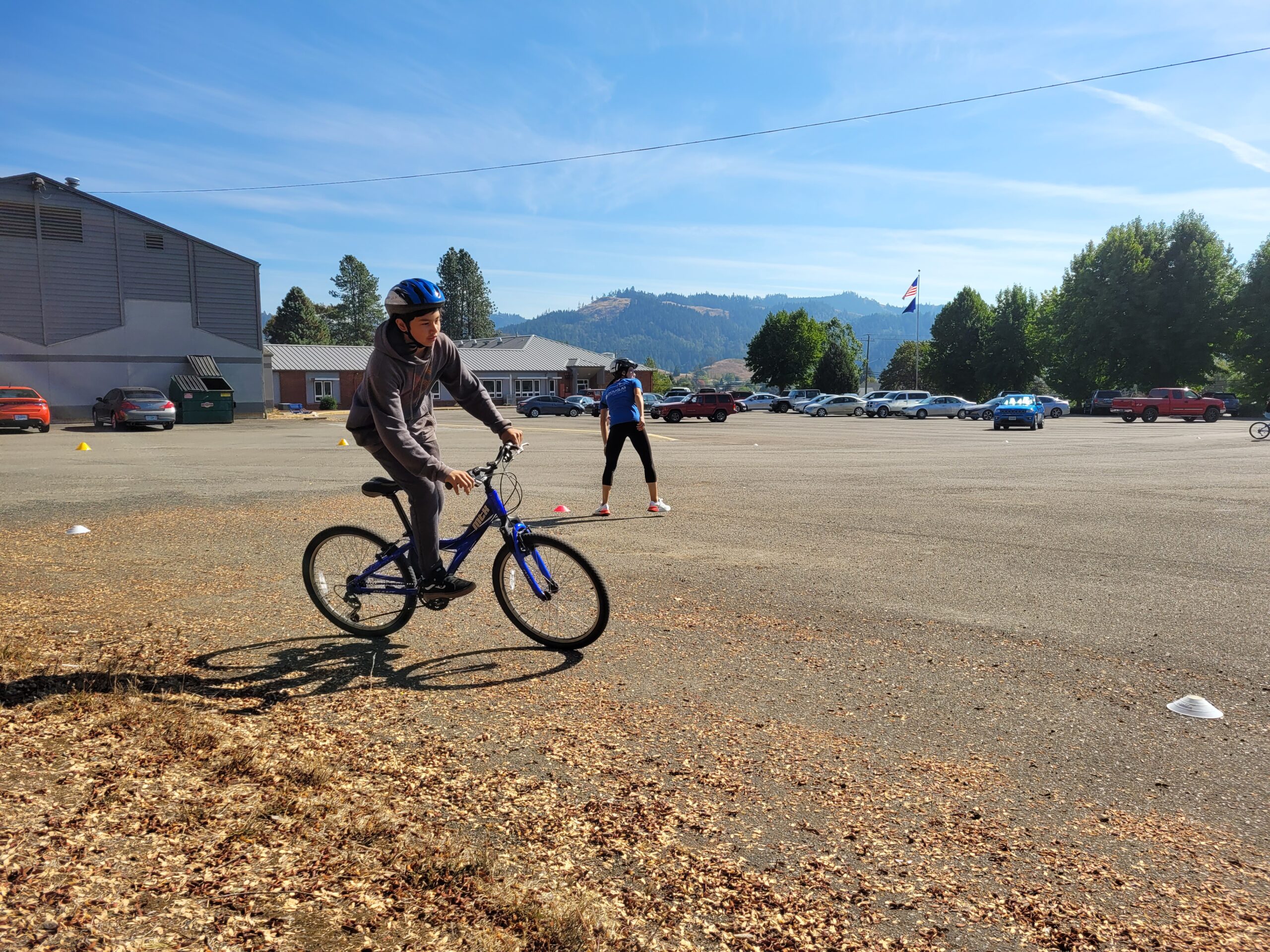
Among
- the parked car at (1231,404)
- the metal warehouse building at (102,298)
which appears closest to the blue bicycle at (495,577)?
the metal warehouse building at (102,298)

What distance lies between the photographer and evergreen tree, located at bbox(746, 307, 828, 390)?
104250mm

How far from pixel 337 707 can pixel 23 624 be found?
2626mm

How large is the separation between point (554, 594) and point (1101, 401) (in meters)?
68.9

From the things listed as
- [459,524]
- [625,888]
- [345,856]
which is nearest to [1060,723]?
[625,888]

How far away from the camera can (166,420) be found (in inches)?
1259

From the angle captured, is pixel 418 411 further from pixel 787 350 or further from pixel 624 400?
pixel 787 350

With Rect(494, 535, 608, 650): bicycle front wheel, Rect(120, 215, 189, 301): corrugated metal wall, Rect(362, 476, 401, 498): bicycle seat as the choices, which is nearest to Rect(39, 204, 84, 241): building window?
Rect(120, 215, 189, 301): corrugated metal wall

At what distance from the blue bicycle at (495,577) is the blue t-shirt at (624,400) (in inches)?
195

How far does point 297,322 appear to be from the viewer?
110 m

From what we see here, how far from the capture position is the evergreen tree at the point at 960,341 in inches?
3450

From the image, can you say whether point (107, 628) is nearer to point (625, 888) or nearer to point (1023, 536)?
point (625, 888)

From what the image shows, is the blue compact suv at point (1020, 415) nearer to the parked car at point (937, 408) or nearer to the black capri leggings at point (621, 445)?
the parked car at point (937, 408)

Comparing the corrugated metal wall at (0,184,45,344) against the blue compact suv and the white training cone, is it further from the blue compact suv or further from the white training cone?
the white training cone

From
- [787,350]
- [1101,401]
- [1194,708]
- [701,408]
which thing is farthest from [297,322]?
[1194,708]
